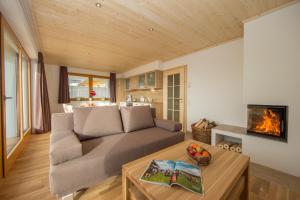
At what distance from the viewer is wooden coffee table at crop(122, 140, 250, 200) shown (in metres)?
0.73

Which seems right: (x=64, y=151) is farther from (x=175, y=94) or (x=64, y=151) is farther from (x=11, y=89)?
(x=175, y=94)

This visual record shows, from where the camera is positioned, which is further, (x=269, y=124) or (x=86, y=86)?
(x=86, y=86)

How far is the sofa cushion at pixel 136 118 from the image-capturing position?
6.61 feet

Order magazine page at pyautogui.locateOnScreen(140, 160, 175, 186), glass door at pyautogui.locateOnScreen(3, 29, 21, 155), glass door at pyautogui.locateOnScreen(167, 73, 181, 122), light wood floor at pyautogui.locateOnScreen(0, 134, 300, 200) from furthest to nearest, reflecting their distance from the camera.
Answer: glass door at pyautogui.locateOnScreen(167, 73, 181, 122), glass door at pyautogui.locateOnScreen(3, 29, 21, 155), light wood floor at pyautogui.locateOnScreen(0, 134, 300, 200), magazine page at pyautogui.locateOnScreen(140, 160, 175, 186)

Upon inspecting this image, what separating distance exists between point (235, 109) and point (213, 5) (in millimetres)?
1970

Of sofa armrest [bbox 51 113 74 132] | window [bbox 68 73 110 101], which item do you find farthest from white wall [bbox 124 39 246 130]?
window [bbox 68 73 110 101]

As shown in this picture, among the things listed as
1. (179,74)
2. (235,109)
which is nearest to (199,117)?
(235,109)

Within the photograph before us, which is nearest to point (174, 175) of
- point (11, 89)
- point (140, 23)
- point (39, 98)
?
point (140, 23)

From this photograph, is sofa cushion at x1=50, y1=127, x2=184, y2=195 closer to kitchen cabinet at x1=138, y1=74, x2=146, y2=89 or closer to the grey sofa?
the grey sofa

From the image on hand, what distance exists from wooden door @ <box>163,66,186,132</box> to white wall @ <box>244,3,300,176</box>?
5.53 feet

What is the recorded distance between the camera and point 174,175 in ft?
2.82

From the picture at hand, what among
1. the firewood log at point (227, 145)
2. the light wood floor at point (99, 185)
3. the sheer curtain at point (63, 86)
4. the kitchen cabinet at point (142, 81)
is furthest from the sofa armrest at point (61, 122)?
the sheer curtain at point (63, 86)

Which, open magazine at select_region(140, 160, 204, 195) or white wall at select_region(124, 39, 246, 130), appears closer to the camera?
open magazine at select_region(140, 160, 204, 195)

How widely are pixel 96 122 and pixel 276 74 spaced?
2.63 meters
